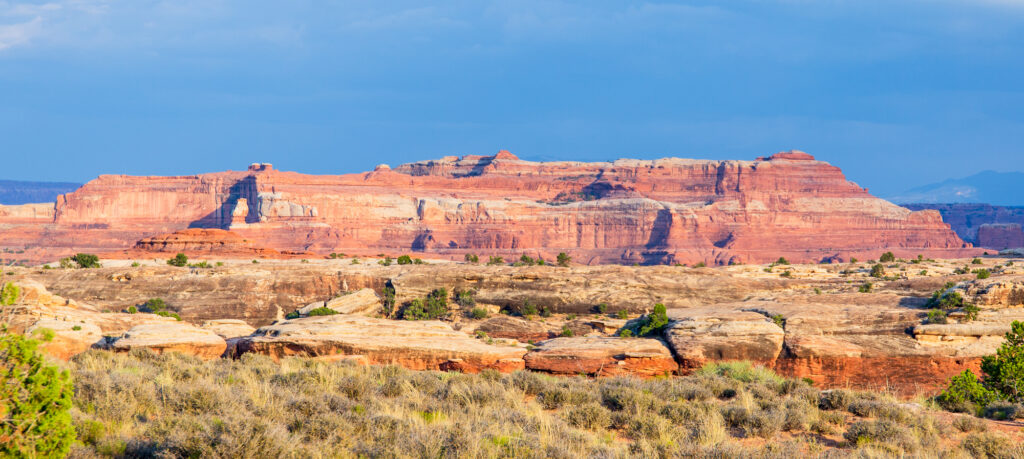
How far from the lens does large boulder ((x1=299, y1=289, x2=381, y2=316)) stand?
3716 cm

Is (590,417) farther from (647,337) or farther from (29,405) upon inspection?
(647,337)

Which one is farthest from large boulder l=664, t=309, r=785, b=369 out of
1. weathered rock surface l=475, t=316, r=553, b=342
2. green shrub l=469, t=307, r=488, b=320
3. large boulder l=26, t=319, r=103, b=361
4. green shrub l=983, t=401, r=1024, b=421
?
large boulder l=26, t=319, r=103, b=361

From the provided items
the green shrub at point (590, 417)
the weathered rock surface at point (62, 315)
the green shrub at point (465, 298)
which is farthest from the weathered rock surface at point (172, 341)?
the green shrub at point (465, 298)

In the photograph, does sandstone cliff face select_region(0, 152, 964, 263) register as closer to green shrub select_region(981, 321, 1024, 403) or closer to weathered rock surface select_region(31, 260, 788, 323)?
weathered rock surface select_region(31, 260, 788, 323)

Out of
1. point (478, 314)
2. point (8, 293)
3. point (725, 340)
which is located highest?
point (8, 293)

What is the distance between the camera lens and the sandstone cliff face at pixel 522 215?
132 m

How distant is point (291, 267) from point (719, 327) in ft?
109

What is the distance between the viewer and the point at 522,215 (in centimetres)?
14275

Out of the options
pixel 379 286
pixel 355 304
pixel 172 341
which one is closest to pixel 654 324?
pixel 172 341

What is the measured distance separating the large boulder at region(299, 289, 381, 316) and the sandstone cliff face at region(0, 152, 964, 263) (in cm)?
→ 8543

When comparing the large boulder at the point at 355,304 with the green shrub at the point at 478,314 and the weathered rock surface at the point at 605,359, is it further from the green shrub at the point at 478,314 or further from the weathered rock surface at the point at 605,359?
the weathered rock surface at the point at 605,359

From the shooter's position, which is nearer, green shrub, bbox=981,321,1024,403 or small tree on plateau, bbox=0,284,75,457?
small tree on plateau, bbox=0,284,75,457

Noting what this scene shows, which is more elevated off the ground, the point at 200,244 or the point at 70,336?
the point at 200,244

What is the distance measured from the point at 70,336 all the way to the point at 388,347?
9504 mm
